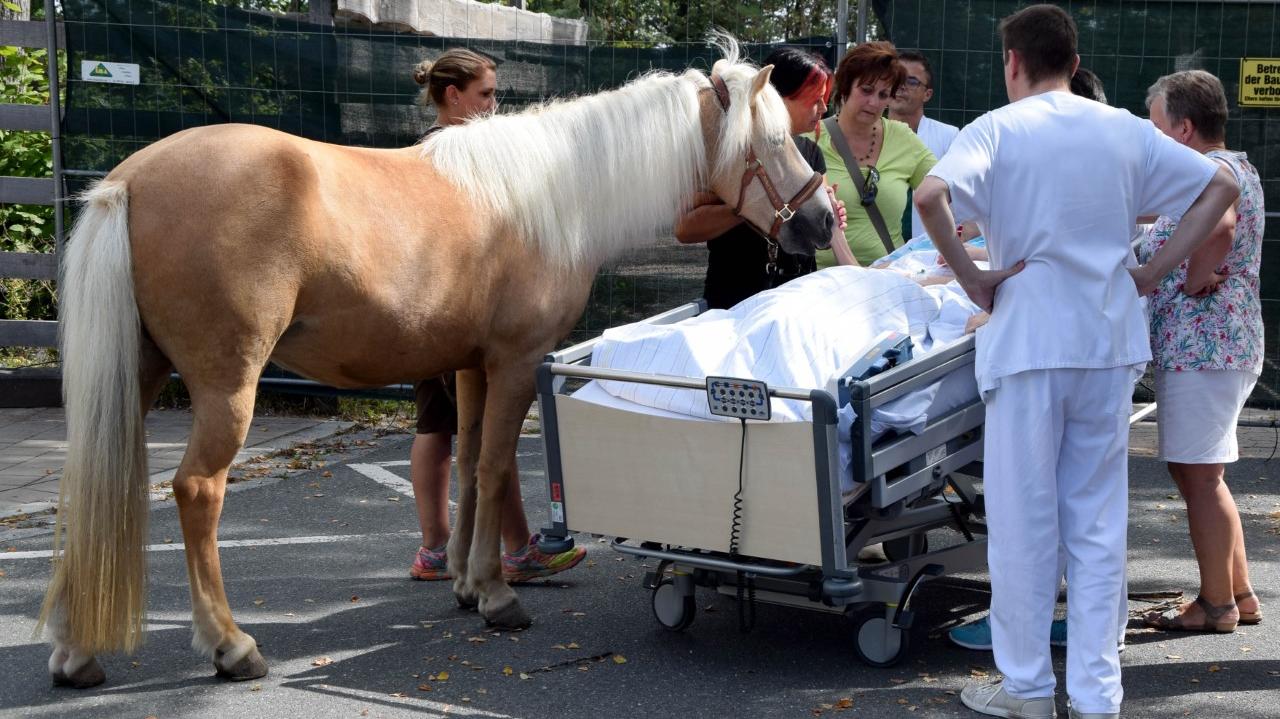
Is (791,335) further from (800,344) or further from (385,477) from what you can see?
(385,477)

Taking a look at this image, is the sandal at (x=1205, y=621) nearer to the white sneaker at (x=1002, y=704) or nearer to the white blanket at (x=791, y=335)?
the white sneaker at (x=1002, y=704)

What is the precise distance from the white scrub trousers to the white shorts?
861 mm

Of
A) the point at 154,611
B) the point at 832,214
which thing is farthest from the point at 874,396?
the point at 154,611

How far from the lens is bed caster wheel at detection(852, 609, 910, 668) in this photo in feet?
13.1

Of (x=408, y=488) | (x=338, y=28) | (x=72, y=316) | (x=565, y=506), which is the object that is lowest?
(x=408, y=488)

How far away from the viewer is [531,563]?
5035 millimetres

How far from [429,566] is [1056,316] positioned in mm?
2759

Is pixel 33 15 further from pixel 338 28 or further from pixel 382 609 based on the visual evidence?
pixel 382 609

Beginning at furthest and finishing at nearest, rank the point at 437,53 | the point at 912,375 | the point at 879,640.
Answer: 1. the point at 437,53
2. the point at 879,640
3. the point at 912,375

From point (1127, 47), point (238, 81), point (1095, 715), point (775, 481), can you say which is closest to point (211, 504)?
point (775, 481)

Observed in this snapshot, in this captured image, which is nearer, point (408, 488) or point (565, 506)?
point (565, 506)

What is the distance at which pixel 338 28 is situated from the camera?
26.1ft

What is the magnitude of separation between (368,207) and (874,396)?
1672mm

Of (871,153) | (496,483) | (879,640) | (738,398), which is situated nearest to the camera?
(738,398)
